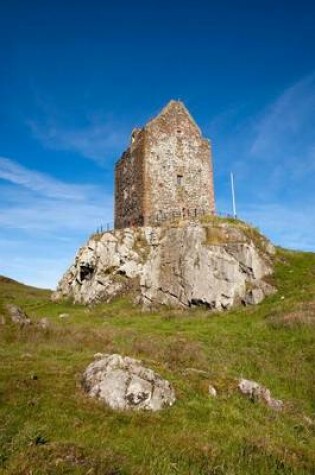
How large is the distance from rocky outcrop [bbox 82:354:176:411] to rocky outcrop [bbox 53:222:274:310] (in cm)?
2157

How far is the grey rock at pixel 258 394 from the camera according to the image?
1386 cm

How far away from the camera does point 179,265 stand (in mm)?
37125

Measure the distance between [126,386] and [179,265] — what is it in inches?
997

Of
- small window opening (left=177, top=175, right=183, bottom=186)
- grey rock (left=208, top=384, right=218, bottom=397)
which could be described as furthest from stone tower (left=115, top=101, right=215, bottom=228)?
grey rock (left=208, top=384, right=218, bottom=397)

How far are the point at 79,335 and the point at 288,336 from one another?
11877 millimetres

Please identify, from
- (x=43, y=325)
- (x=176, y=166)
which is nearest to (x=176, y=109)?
(x=176, y=166)

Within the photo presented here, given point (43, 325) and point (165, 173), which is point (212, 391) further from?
point (165, 173)

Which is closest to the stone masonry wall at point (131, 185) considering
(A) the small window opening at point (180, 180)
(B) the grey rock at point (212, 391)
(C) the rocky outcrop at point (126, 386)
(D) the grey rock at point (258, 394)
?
(A) the small window opening at point (180, 180)

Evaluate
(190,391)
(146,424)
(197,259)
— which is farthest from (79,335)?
(197,259)

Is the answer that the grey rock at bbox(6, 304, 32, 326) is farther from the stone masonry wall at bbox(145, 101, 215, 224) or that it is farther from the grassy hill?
the stone masonry wall at bbox(145, 101, 215, 224)

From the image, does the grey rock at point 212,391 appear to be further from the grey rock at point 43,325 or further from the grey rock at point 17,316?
the grey rock at point 17,316

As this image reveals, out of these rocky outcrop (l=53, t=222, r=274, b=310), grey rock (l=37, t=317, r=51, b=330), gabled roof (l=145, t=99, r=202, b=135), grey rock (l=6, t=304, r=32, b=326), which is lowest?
grey rock (l=37, t=317, r=51, b=330)

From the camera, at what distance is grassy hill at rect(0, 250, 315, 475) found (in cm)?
845

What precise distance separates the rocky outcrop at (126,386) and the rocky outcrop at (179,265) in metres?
21.6
